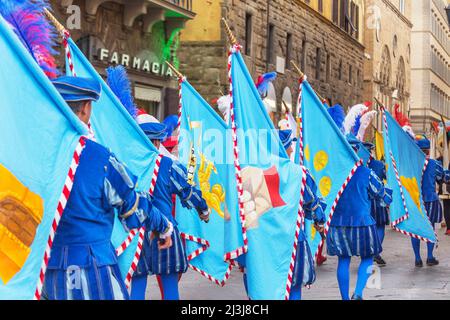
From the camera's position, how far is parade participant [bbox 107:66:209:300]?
23.4ft

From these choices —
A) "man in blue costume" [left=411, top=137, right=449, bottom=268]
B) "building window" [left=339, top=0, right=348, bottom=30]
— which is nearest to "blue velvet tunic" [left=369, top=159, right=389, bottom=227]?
"man in blue costume" [left=411, top=137, right=449, bottom=268]

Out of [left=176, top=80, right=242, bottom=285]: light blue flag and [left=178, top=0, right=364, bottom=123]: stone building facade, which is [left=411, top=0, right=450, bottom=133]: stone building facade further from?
[left=176, top=80, right=242, bottom=285]: light blue flag

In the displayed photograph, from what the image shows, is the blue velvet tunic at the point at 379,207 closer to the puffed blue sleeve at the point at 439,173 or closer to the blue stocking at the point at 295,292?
the puffed blue sleeve at the point at 439,173

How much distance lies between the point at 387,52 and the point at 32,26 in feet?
173

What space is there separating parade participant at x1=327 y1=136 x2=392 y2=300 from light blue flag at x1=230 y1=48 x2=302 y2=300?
1413 millimetres

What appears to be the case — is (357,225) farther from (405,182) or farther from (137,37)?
(137,37)

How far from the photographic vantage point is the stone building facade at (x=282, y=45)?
25.0m

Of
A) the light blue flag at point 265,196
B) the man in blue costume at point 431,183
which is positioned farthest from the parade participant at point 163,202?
the man in blue costume at point 431,183

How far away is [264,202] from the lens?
7746 mm

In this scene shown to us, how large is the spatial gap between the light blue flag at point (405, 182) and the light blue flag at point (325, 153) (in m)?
2.75

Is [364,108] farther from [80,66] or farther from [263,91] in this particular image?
[80,66]

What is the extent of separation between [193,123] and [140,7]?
422 inches
